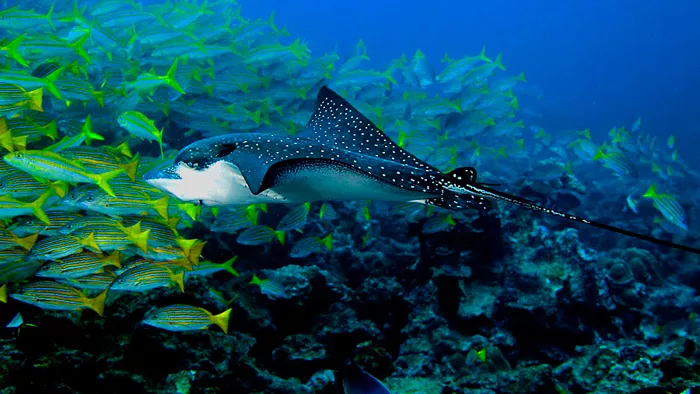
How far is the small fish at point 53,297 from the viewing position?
2783mm

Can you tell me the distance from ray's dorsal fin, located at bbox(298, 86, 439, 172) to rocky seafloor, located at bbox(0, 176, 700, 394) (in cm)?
173

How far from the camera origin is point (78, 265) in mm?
3084

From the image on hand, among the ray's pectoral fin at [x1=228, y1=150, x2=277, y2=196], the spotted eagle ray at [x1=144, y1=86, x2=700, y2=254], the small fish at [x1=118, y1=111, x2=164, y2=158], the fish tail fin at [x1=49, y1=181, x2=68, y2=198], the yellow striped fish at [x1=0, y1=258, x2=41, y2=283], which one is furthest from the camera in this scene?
the small fish at [x1=118, y1=111, x2=164, y2=158]

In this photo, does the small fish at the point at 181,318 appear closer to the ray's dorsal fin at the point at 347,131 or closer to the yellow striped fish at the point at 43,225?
the yellow striped fish at the point at 43,225

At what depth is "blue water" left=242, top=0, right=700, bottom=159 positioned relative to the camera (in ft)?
142

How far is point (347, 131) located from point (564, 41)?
11016 centimetres

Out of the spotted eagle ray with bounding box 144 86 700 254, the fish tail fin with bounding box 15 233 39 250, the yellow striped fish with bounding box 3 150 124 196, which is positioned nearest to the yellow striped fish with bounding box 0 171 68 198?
the yellow striped fish with bounding box 3 150 124 196

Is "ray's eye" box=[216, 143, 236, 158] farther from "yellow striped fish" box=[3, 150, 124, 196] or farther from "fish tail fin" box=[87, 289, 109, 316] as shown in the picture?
"fish tail fin" box=[87, 289, 109, 316]

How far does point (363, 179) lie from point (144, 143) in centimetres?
594

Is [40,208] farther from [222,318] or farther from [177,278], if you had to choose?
[222,318]

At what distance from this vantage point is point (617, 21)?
9175 cm

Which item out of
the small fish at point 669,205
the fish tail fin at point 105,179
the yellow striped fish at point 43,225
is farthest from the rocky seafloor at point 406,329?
the small fish at point 669,205

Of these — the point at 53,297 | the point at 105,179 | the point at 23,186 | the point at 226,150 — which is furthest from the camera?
the point at 23,186

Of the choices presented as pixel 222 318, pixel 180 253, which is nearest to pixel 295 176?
pixel 222 318
